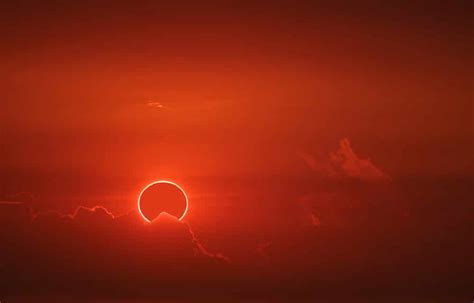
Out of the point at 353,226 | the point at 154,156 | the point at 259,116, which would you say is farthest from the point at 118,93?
the point at 353,226

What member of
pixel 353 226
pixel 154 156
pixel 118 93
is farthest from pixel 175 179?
pixel 353 226

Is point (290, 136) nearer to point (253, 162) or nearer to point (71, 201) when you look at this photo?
point (253, 162)

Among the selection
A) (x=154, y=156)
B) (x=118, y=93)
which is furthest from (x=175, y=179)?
(x=118, y=93)

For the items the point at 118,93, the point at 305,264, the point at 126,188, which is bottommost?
the point at 305,264

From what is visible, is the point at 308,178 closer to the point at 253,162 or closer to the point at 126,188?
the point at 253,162

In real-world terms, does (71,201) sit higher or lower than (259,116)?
lower

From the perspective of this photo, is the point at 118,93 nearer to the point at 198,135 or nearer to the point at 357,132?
the point at 198,135

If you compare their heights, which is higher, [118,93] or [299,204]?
[118,93]
